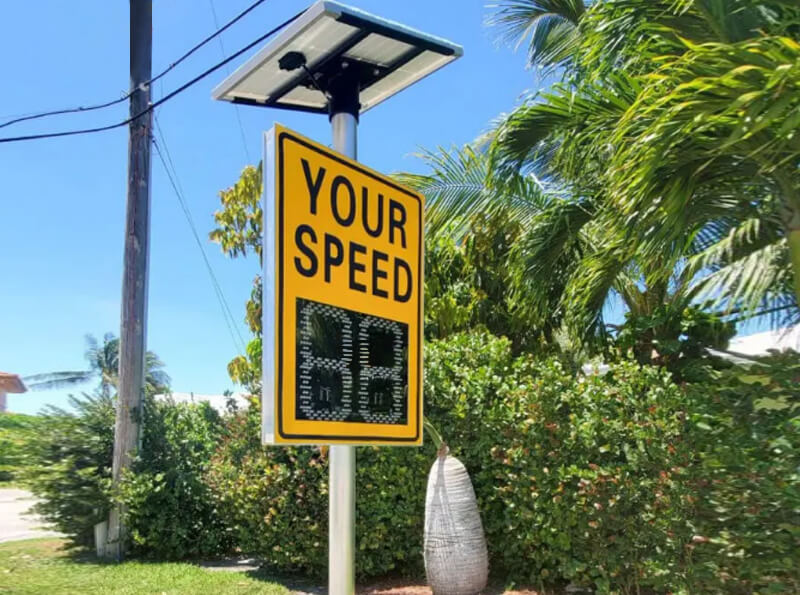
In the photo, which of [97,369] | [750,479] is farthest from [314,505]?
Answer: [97,369]

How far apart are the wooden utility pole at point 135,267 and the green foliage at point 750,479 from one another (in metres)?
7.74

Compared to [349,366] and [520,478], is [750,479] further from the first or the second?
[349,366]

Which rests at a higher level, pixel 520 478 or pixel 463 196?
pixel 463 196

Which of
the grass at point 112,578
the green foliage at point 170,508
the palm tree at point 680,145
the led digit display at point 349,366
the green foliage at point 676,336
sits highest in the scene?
the palm tree at point 680,145

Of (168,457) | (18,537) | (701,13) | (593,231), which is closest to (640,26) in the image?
(701,13)

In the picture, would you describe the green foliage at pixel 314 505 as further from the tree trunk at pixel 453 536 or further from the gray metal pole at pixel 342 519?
the gray metal pole at pixel 342 519

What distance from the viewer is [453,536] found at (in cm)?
622

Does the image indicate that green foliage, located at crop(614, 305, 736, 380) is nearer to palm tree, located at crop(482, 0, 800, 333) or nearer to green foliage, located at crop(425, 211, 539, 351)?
palm tree, located at crop(482, 0, 800, 333)

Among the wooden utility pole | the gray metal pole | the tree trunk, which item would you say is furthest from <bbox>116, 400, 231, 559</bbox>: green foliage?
the gray metal pole

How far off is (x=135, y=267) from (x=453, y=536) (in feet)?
21.6

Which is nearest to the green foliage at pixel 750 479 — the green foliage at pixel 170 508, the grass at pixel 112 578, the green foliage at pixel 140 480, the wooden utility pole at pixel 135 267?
the grass at pixel 112 578

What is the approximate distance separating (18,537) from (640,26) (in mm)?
12563

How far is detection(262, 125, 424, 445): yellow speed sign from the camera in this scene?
2496mm

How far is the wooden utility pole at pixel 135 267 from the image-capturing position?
Answer: 994 cm
